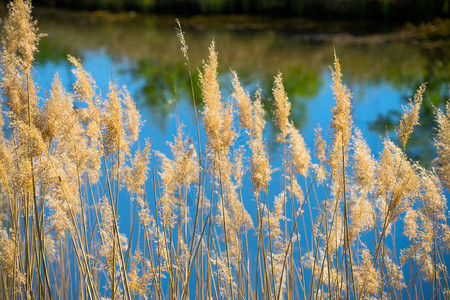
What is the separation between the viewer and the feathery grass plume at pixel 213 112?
1.87 m

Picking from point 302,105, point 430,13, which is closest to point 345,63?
point 302,105

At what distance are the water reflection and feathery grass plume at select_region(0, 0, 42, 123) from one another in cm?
708

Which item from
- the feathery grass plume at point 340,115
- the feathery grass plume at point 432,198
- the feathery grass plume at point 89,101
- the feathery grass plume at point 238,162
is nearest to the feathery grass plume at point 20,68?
the feathery grass plume at point 89,101

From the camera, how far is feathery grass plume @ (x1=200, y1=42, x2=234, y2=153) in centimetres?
187

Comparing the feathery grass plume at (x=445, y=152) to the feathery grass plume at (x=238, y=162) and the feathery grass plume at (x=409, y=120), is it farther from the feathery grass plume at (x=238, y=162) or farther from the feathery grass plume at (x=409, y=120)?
the feathery grass plume at (x=238, y=162)

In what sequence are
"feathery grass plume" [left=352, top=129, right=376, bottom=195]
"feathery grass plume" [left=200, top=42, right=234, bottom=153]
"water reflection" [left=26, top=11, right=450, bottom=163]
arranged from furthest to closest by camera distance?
"water reflection" [left=26, top=11, right=450, bottom=163] → "feathery grass plume" [left=352, top=129, right=376, bottom=195] → "feathery grass plume" [left=200, top=42, right=234, bottom=153]

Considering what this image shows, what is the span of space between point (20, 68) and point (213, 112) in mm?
757

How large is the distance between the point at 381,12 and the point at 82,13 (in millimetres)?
10683

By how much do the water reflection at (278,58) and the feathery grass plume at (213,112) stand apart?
21.5ft

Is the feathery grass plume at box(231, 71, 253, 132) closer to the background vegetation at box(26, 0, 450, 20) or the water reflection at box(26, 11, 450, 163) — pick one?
the water reflection at box(26, 11, 450, 163)

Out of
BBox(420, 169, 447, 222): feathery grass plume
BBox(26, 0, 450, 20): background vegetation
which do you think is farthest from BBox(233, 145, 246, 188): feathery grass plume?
BBox(26, 0, 450, 20): background vegetation

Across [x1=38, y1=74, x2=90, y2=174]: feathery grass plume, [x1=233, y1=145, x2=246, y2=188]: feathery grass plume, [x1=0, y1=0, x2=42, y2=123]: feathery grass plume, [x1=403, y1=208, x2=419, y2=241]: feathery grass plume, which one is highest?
[x1=0, y1=0, x2=42, y2=123]: feathery grass plume

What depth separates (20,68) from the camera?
1.85 m

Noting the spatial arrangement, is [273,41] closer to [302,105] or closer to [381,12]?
[381,12]
